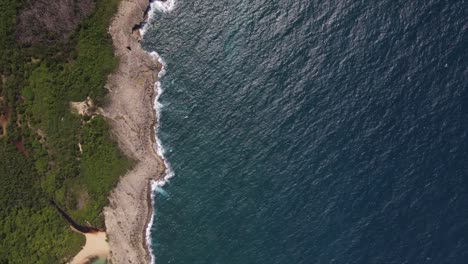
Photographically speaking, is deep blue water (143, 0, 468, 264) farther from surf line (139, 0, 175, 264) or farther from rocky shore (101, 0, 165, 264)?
rocky shore (101, 0, 165, 264)

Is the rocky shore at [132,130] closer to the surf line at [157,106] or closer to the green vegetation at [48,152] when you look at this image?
the surf line at [157,106]

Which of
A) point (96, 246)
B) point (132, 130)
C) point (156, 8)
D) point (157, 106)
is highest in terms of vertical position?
point (156, 8)

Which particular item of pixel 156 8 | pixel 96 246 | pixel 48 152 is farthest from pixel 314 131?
pixel 48 152

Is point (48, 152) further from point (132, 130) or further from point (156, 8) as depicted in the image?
point (156, 8)

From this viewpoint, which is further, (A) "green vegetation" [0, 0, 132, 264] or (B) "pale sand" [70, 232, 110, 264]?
(B) "pale sand" [70, 232, 110, 264]

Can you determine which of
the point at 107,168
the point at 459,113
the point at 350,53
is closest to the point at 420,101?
the point at 459,113

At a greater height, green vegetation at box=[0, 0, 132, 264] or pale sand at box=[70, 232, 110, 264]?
green vegetation at box=[0, 0, 132, 264]

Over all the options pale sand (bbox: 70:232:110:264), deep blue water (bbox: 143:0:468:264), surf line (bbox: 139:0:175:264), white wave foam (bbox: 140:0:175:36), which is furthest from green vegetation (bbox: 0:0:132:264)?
deep blue water (bbox: 143:0:468:264)
